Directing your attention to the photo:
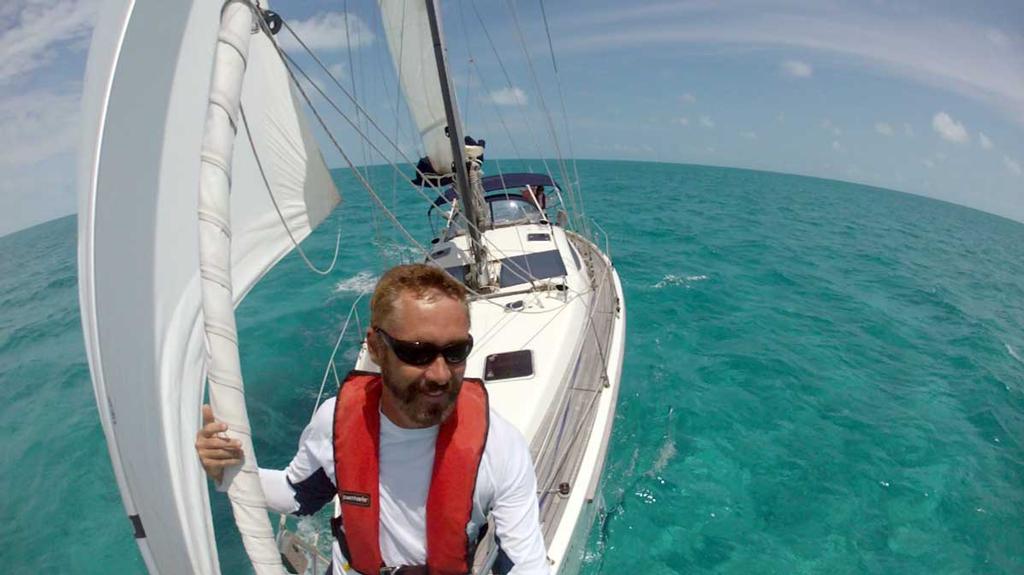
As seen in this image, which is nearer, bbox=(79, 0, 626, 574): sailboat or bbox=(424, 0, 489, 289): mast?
bbox=(79, 0, 626, 574): sailboat

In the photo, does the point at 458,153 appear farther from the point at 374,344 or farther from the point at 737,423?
the point at 737,423

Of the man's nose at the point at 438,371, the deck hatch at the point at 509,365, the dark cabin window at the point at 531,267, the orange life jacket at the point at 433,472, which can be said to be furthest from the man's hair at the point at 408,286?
the dark cabin window at the point at 531,267

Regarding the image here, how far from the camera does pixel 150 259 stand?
1.46 metres

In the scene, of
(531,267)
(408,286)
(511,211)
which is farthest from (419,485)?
(511,211)

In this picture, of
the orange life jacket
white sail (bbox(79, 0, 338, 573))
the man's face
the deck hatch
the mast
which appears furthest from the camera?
the mast

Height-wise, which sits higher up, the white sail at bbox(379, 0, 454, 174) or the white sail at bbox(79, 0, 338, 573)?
the white sail at bbox(379, 0, 454, 174)

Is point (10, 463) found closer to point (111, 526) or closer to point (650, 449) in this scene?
point (111, 526)

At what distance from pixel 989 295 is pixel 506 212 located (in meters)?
18.4

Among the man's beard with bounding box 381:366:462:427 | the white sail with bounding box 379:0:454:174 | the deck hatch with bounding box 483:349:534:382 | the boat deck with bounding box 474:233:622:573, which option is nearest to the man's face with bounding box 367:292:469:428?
the man's beard with bounding box 381:366:462:427

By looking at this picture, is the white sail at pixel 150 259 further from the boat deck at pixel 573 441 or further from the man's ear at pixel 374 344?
the boat deck at pixel 573 441

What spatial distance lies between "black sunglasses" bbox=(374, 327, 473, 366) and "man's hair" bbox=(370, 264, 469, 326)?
66 mm

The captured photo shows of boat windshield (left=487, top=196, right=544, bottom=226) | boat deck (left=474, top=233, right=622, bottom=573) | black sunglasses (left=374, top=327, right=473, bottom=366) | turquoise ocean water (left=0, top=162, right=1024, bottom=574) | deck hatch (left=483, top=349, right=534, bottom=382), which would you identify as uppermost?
boat windshield (left=487, top=196, right=544, bottom=226)

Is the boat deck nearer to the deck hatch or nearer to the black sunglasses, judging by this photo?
the deck hatch

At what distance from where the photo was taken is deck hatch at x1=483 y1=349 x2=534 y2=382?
487cm
